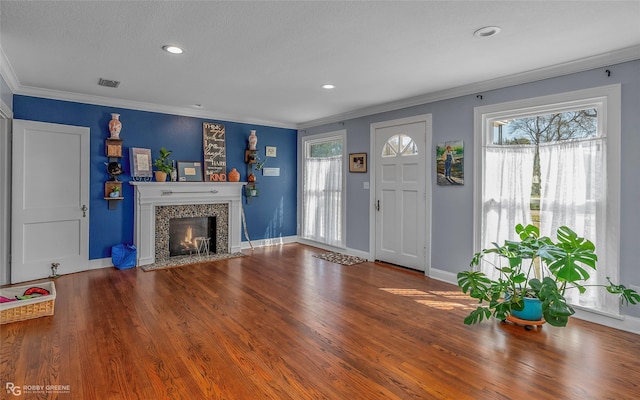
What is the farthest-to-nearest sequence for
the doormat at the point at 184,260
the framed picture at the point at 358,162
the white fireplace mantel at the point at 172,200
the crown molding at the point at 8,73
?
1. the framed picture at the point at 358,162
2. the white fireplace mantel at the point at 172,200
3. the doormat at the point at 184,260
4. the crown molding at the point at 8,73

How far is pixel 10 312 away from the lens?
3.00 m

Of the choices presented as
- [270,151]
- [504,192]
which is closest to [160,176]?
[270,151]

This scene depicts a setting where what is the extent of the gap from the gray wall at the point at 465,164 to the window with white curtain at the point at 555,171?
0.08 m

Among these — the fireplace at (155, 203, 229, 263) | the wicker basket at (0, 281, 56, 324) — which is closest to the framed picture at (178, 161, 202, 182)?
the fireplace at (155, 203, 229, 263)

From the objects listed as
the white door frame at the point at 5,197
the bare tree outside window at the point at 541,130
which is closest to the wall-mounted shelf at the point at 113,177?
the white door frame at the point at 5,197

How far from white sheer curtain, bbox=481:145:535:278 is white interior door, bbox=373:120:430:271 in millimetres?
874

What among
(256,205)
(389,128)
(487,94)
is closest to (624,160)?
(487,94)

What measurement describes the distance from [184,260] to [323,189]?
2.79 meters

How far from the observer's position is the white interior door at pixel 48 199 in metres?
4.25

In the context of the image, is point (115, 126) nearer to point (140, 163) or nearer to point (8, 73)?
point (140, 163)

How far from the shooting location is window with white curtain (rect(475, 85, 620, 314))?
10.3ft

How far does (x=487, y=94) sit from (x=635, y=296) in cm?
248

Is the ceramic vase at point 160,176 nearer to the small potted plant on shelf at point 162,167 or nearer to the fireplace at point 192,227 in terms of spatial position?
the small potted plant on shelf at point 162,167

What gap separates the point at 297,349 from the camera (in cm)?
263
